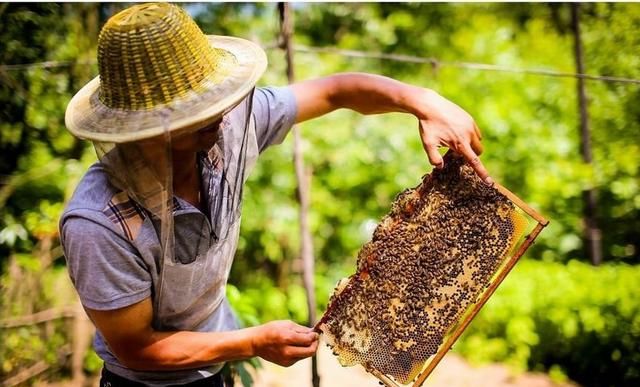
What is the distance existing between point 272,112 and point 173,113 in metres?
0.67

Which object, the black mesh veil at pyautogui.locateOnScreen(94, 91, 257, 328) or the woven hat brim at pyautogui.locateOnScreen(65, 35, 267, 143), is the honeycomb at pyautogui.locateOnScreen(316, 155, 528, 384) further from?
the woven hat brim at pyautogui.locateOnScreen(65, 35, 267, 143)

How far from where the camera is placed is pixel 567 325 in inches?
204

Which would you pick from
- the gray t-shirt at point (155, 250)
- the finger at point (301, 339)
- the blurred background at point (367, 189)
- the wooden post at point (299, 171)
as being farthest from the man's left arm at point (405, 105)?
the blurred background at point (367, 189)

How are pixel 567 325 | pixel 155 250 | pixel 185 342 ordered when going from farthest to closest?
pixel 567 325, pixel 185 342, pixel 155 250

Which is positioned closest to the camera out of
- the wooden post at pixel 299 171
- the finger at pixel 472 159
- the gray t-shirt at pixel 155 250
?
the gray t-shirt at pixel 155 250

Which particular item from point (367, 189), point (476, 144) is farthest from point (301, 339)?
point (367, 189)

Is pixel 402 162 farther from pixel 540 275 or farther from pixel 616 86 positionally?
pixel 616 86

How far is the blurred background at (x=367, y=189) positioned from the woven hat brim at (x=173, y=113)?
85.4 inches

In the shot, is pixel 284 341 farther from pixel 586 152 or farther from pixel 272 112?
pixel 586 152

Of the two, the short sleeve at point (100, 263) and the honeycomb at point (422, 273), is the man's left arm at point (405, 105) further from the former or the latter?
the short sleeve at point (100, 263)

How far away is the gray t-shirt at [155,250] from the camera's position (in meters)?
1.86

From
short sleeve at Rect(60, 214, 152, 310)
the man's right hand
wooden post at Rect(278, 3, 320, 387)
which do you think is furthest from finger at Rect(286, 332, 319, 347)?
wooden post at Rect(278, 3, 320, 387)

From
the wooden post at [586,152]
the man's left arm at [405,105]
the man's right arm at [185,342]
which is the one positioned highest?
the man's left arm at [405,105]

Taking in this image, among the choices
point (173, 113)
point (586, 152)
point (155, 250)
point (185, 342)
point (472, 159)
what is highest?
point (173, 113)
